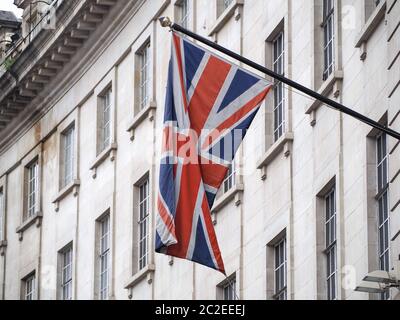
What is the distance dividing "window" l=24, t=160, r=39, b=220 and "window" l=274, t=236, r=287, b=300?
68.2 ft

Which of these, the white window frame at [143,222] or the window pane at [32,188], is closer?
the white window frame at [143,222]

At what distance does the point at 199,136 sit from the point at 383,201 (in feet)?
18.4

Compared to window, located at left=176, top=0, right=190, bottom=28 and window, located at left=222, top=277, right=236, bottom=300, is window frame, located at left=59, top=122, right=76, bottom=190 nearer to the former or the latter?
window, located at left=176, top=0, right=190, bottom=28

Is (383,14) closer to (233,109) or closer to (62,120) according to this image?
(233,109)

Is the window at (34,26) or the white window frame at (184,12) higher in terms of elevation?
the window at (34,26)

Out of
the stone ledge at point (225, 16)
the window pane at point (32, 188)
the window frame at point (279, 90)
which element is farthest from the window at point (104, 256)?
the window frame at point (279, 90)

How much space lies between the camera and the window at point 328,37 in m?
41.2

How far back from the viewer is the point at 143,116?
53.3 metres

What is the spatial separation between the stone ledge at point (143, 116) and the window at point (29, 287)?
9785mm

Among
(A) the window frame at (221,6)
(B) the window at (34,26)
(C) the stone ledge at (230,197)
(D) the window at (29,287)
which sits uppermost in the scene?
(B) the window at (34,26)

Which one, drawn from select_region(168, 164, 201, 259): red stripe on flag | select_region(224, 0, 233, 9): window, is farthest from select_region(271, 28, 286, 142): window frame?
select_region(168, 164, 201, 259): red stripe on flag

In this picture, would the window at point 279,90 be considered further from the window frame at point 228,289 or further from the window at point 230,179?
the window frame at point 228,289

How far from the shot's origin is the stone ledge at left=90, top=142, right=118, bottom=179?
5569cm

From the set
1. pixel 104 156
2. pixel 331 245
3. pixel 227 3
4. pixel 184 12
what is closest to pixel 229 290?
pixel 331 245
